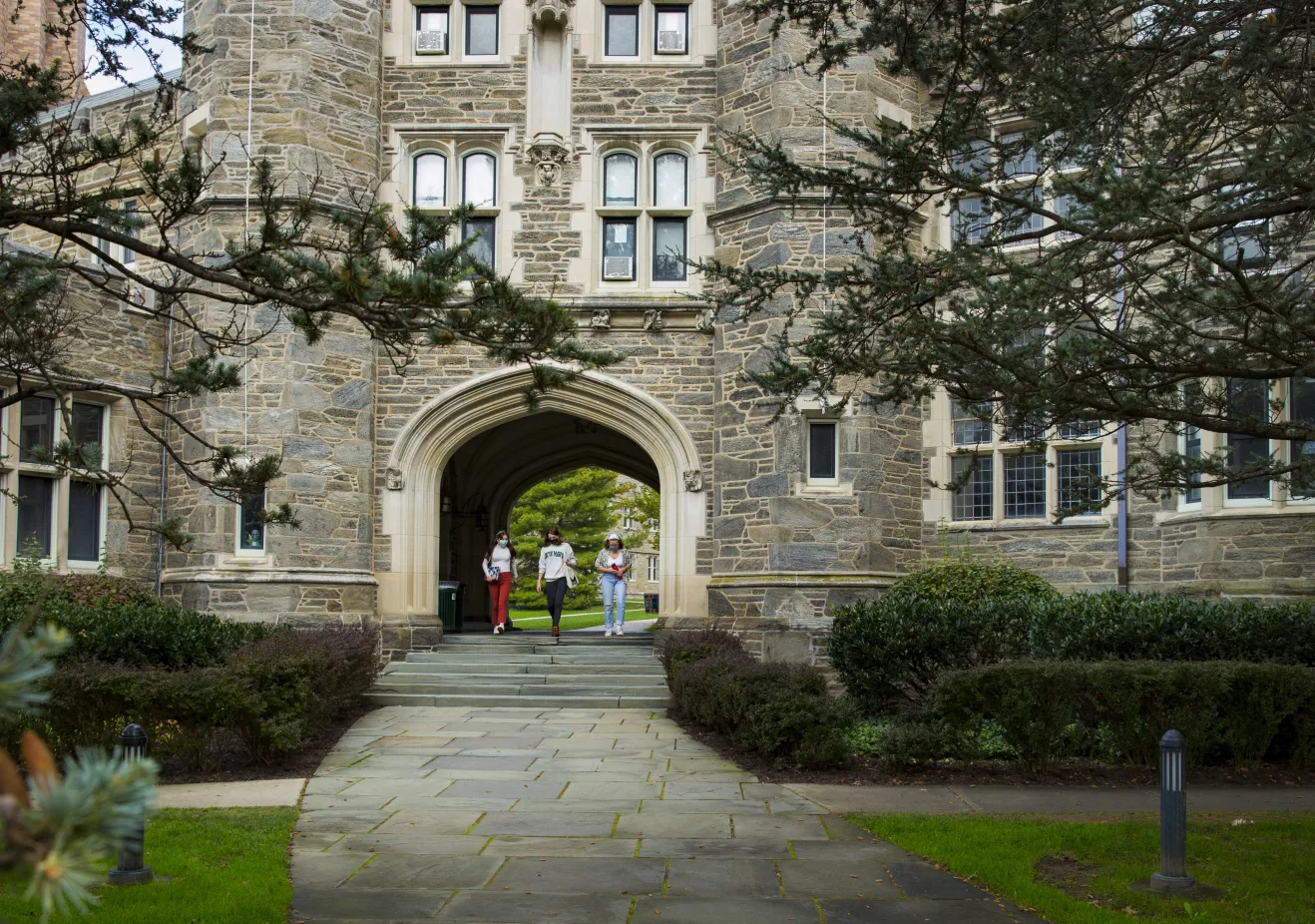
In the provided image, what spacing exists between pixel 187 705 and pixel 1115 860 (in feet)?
19.9

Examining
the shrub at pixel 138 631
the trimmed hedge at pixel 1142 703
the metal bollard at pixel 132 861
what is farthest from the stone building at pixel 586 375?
the metal bollard at pixel 132 861

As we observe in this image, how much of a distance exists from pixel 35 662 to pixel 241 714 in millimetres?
7745

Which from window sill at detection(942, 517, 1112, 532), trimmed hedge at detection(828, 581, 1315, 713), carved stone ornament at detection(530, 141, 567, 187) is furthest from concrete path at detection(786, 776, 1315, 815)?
carved stone ornament at detection(530, 141, 567, 187)

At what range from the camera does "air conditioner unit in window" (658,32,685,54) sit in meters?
15.9

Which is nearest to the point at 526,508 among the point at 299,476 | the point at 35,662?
the point at 299,476

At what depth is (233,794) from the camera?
815 centimetres

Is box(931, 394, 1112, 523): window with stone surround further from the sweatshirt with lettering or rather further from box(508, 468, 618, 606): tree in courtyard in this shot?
box(508, 468, 618, 606): tree in courtyard

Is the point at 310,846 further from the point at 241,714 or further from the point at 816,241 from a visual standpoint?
the point at 816,241

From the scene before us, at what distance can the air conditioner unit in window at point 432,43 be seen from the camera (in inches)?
626

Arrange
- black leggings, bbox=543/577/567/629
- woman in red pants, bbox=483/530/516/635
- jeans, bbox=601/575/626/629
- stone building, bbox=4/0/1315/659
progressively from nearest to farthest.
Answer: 1. stone building, bbox=4/0/1315/659
2. black leggings, bbox=543/577/567/629
3. jeans, bbox=601/575/626/629
4. woman in red pants, bbox=483/530/516/635

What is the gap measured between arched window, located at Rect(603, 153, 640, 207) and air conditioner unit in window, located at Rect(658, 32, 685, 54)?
1.42m

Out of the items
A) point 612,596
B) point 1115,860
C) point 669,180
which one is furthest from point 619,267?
point 1115,860

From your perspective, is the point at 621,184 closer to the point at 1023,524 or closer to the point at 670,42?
the point at 670,42

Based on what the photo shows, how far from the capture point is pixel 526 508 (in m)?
39.5
